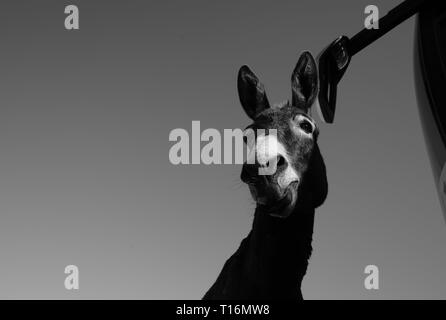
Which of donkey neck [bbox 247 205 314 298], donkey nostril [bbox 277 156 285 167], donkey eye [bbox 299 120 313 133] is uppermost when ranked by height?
donkey eye [bbox 299 120 313 133]

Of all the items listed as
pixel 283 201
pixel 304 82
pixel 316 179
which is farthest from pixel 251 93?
pixel 283 201

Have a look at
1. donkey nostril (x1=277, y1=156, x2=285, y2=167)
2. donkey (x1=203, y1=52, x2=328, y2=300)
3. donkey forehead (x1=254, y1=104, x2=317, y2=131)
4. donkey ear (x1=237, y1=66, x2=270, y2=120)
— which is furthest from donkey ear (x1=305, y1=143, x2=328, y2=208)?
donkey ear (x1=237, y1=66, x2=270, y2=120)

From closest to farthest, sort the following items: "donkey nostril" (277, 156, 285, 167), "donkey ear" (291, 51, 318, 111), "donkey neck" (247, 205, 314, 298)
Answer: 1. "donkey nostril" (277, 156, 285, 167)
2. "donkey neck" (247, 205, 314, 298)
3. "donkey ear" (291, 51, 318, 111)

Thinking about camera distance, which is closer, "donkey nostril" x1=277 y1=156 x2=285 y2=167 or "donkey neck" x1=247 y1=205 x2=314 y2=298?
"donkey nostril" x1=277 y1=156 x2=285 y2=167

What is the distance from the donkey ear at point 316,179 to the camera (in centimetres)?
405

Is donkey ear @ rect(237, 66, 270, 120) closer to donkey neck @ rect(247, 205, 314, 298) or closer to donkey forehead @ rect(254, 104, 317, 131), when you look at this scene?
donkey forehead @ rect(254, 104, 317, 131)

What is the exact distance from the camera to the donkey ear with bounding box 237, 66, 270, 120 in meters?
4.50

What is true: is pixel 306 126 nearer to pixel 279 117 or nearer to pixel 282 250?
pixel 279 117

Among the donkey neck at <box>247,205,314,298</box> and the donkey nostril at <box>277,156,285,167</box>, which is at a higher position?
the donkey nostril at <box>277,156,285,167</box>

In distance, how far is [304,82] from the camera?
435 centimetres

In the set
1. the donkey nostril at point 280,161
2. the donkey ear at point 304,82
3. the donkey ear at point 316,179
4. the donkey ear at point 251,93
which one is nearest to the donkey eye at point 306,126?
the donkey ear at point 316,179

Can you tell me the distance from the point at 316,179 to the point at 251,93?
95cm

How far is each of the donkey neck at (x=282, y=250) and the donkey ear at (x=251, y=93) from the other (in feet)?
2.99
